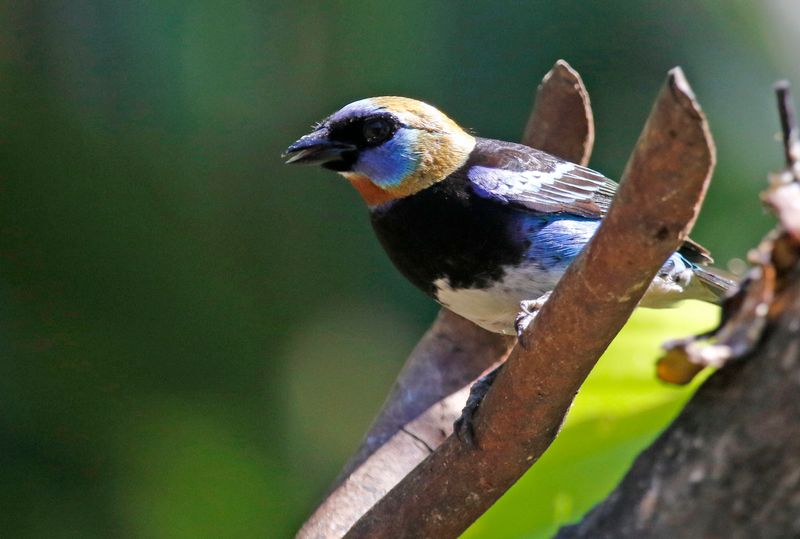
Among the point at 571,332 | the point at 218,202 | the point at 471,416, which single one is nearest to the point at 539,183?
the point at 471,416

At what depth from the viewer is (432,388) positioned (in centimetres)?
259

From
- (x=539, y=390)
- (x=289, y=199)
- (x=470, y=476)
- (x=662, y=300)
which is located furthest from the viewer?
(x=289, y=199)

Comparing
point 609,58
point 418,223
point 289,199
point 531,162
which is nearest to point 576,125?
point 531,162

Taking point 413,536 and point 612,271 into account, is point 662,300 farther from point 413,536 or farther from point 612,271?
point 612,271

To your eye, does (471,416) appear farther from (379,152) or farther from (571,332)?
(379,152)

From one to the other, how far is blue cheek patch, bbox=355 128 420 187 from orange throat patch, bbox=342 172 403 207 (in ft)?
Answer: 0.04

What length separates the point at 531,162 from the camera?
250 centimetres

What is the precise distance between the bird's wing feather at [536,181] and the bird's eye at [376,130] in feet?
0.71

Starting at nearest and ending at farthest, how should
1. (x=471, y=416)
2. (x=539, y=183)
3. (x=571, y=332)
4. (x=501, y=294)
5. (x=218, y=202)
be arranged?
(x=571, y=332) < (x=471, y=416) < (x=501, y=294) < (x=539, y=183) < (x=218, y=202)

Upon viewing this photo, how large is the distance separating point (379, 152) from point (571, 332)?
1132mm

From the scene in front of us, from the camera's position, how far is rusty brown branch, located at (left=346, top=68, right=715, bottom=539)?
1163 millimetres

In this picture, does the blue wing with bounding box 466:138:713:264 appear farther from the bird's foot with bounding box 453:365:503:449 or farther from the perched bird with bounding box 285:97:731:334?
the bird's foot with bounding box 453:365:503:449

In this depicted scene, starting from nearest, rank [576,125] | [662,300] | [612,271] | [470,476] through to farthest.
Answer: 1. [612,271]
2. [470,476]
3. [662,300]
4. [576,125]

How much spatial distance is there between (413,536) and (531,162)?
3.22 feet
